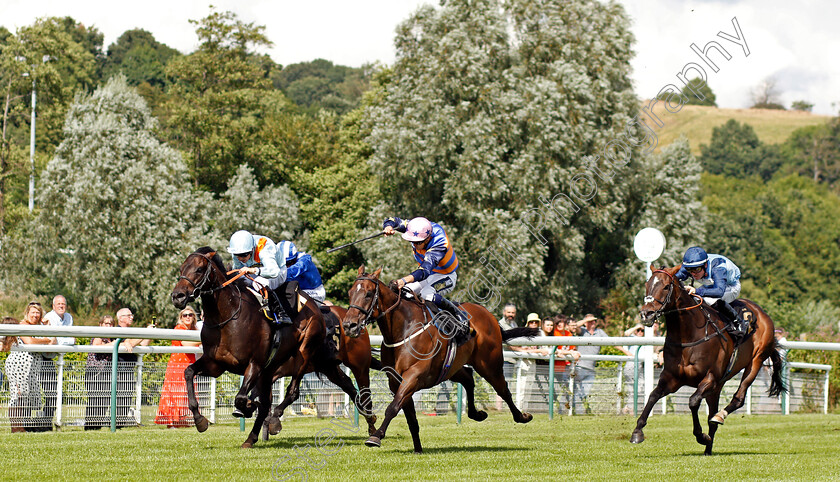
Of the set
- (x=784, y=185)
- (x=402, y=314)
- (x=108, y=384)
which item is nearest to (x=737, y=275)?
(x=402, y=314)

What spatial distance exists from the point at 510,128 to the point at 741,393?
65.5ft

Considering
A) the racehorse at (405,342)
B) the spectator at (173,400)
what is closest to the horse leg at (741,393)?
the racehorse at (405,342)

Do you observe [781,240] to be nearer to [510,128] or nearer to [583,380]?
[510,128]

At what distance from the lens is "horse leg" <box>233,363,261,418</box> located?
29.9 feet

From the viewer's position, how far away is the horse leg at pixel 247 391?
9.11 meters

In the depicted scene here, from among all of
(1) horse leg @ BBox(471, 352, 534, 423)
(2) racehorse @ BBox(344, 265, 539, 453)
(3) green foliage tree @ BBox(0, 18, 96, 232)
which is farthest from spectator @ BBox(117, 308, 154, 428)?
(3) green foliage tree @ BBox(0, 18, 96, 232)

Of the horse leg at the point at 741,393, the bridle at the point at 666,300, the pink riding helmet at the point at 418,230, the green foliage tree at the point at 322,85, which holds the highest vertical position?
the green foliage tree at the point at 322,85

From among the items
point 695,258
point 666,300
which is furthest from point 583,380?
point 666,300

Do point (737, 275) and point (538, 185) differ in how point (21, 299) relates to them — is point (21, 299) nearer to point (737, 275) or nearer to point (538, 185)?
point (538, 185)

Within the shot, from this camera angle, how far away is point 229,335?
9.32m

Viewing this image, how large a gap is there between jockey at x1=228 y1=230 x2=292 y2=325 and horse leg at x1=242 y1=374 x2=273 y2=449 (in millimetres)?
584

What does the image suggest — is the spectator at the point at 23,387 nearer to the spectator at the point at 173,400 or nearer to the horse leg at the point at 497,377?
the spectator at the point at 173,400

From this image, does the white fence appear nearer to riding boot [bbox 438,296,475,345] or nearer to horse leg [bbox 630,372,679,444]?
riding boot [bbox 438,296,475,345]

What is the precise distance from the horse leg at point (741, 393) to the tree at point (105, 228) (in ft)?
78.0
